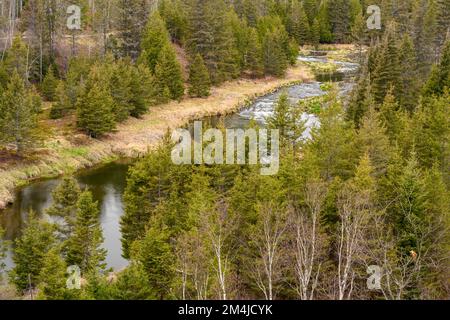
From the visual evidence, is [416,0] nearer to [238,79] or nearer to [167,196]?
[238,79]

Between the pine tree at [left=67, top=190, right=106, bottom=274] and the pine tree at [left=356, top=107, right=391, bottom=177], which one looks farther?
the pine tree at [left=356, top=107, right=391, bottom=177]

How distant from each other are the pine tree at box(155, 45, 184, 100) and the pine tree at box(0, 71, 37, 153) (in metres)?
25.8

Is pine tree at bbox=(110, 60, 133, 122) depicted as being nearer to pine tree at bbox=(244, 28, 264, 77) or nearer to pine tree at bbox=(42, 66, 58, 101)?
pine tree at bbox=(42, 66, 58, 101)

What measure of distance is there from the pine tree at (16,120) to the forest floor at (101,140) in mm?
1797

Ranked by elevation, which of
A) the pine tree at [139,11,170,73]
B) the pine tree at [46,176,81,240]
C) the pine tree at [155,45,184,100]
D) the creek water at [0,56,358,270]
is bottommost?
the creek water at [0,56,358,270]

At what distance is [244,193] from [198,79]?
51.6 m

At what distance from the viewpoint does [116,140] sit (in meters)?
61.6

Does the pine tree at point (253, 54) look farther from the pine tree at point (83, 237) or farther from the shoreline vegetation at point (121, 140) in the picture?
the pine tree at point (83, 237)

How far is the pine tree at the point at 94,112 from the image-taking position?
2335 inches

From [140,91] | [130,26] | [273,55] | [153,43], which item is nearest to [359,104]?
[140,91]

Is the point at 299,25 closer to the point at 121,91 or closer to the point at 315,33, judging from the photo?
the point at 315,33

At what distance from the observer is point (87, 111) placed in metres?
59.6

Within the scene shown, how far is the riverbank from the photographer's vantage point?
5000 cm

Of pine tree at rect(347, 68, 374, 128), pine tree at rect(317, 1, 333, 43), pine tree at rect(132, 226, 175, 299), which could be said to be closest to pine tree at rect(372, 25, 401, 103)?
pine tree at rect(347, 68, 374, 128)
